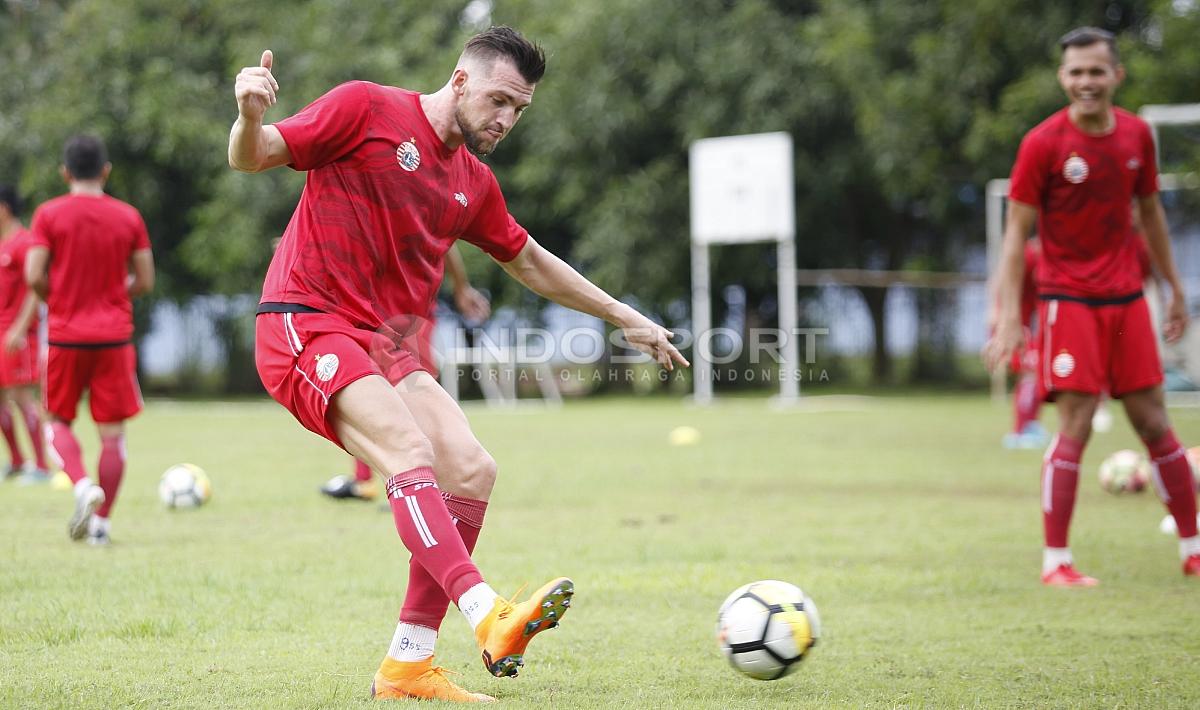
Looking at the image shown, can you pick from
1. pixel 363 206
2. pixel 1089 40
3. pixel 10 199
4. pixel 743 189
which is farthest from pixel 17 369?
pixel 743 189

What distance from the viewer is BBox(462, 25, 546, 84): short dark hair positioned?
4.21 m

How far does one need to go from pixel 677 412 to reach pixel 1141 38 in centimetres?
1019

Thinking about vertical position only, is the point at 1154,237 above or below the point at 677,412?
above

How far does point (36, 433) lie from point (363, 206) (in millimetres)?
8826

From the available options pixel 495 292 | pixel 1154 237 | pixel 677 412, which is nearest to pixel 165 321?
pixel 495 292

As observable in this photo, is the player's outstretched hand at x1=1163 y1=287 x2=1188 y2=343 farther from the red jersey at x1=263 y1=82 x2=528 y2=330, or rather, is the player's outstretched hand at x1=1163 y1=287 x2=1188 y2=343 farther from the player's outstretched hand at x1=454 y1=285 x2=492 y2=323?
the red jersey at x1=263 y1=82 x2=528 y2=330

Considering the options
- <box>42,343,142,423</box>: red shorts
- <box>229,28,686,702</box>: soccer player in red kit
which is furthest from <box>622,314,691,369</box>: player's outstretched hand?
<box>42,343,142,423</box>: red shorts

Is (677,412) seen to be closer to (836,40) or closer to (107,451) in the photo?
(836,40)

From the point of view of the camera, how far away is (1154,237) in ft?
22.0

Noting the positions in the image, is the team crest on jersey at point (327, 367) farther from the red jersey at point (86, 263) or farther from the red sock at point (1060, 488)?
the red jersey at point (86, 263)

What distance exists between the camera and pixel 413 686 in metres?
4.19

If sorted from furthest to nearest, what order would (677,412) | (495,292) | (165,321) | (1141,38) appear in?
(165,321) → (495,292) → (1141,38) → (677,412)

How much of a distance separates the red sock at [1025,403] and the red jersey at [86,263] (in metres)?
Result: 8.95

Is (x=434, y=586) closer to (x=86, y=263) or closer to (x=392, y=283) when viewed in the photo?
(x=392, y=283)
